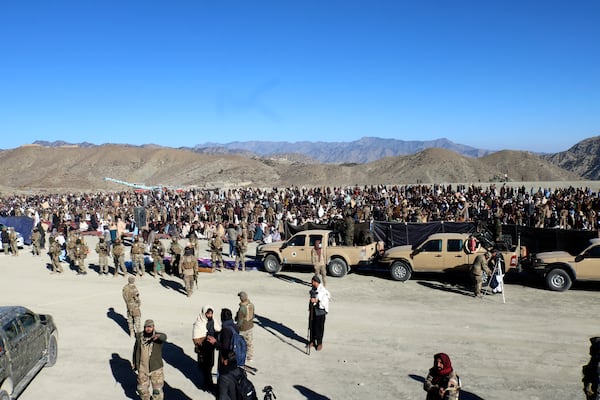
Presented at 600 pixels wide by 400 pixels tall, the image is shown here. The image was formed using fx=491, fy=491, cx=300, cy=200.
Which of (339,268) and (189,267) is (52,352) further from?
(339,268)

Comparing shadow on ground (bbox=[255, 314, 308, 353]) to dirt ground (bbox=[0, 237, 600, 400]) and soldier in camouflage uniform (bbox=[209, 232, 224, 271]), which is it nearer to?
dirt ground (bbox=[0, 237, 600, 400])

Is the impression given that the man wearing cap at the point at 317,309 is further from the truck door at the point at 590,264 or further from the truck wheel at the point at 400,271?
the truck door at the point at 590,264

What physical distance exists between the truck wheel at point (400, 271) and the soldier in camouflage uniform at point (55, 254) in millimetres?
11876

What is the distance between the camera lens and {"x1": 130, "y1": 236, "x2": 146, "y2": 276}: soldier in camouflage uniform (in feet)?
54.4

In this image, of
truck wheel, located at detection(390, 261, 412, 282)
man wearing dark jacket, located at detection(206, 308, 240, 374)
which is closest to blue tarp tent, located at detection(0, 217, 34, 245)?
truck wheel, located at detection(390, 261, 412, 282)

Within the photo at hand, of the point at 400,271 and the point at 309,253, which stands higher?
the point at 309,253

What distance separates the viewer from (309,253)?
645 inches

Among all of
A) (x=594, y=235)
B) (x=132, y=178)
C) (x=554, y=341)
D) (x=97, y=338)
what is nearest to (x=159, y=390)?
(x=97, y=338)

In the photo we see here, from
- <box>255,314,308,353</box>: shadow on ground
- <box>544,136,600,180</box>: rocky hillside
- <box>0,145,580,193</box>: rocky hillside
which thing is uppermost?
<box>544,136,600,180</box>: rocky hillside

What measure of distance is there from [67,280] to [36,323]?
30.6ft

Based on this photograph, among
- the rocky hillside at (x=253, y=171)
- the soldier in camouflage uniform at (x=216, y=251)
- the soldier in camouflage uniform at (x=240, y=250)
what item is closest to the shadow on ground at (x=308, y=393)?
the soldier in camouflage uniform at (x=240, y=250)

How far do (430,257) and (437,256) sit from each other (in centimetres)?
21

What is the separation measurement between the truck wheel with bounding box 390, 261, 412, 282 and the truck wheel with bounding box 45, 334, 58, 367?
31.5 feet

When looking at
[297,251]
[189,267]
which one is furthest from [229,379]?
[297,251]
